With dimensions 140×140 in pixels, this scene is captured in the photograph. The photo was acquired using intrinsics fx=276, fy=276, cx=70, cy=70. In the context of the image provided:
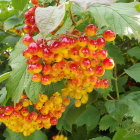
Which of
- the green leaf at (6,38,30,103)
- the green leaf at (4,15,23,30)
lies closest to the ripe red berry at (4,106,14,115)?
the green leaf at (6,38,30,103)

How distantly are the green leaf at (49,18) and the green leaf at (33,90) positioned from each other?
36cm

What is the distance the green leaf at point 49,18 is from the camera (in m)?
0.75

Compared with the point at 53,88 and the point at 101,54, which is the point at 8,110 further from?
the point at 101,54

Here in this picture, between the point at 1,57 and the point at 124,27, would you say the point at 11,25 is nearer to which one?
the point at 1,57

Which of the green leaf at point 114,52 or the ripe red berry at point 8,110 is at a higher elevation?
the green leaf at point 114,52

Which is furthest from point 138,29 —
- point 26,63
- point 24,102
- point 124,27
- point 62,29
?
point 24,102

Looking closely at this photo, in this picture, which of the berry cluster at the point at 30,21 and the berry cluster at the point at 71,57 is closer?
the berry cluster at the point at 71,57

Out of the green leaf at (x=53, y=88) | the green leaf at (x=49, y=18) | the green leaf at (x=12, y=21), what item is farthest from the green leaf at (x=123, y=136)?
Result: the green leaf at (x=12, y=21)

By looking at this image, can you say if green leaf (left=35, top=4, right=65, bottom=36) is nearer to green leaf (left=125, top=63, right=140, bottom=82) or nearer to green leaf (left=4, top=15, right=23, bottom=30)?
green leaf (left=125, top=63, right=140, bottom=82)

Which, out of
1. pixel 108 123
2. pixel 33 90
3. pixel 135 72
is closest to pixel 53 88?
pixel 33 90

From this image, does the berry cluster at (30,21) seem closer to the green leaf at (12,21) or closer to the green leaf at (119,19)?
the green leaf at (119,19)

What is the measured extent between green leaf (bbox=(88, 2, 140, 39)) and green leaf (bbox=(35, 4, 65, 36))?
6.6 inches

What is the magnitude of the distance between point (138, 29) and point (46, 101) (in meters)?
0.48

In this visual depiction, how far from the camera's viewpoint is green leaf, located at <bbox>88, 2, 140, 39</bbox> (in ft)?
3.10
